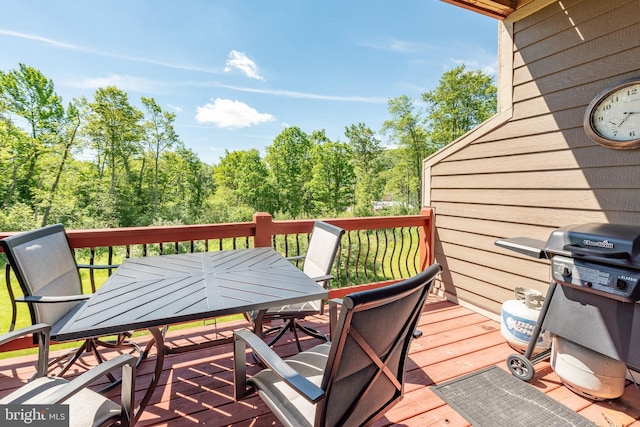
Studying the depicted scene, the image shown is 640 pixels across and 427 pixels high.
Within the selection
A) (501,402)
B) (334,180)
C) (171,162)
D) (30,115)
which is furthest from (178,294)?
(171,162)

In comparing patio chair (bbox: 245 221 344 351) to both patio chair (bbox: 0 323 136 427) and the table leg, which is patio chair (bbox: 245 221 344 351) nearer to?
the table leg

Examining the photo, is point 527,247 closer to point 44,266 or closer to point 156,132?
point 44,266

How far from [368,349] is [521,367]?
5.76 feet

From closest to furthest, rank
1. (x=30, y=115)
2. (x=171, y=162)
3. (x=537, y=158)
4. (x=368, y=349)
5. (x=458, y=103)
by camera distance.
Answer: (x=368, y=349), (x=537, y=158), (x=30, y=115), (x=458, y=103), (x=171, y=162)

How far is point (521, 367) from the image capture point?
202cm

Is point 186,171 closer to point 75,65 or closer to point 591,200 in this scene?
point 75,65

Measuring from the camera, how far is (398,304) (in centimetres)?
98

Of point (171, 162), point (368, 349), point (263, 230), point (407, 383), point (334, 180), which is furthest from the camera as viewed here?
point (171, 162)

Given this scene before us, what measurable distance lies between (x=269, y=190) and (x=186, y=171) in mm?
6770

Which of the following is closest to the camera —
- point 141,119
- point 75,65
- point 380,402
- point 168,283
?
point 380,402

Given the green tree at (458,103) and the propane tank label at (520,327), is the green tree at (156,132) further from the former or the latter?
the propane tank label at (520,327)

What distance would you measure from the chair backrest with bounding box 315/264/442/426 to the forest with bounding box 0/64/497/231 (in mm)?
14814

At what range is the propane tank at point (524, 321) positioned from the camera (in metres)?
2.22

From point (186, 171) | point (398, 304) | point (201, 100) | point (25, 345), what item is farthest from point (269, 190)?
point (398, 304)
